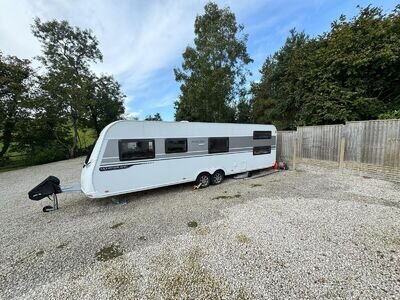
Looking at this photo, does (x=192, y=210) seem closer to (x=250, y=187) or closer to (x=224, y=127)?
(x=250, y=187)

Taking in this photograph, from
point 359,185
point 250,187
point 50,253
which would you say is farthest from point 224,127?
point 50,253

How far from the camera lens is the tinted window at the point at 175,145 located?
5848 millimetres

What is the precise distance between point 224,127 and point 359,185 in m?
5.07

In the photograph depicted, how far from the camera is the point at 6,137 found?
48.1 feet

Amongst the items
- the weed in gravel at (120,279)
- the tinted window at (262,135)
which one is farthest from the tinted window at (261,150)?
the weed in gravel at (120,279)

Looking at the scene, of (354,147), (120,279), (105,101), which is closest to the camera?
(120,279)

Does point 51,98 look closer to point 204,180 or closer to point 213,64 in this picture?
point 213,64

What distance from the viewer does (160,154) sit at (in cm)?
572

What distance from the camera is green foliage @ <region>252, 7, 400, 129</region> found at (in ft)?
27.5

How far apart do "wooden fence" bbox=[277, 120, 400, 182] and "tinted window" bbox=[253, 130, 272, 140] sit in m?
1.89

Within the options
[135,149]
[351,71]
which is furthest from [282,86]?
[135,149]

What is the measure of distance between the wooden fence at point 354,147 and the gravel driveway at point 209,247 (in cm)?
130

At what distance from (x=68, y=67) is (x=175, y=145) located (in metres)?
17.2

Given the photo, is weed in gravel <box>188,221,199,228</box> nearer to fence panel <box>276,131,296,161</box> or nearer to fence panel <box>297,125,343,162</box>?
fence panel <box>297,125,343,162</box>
